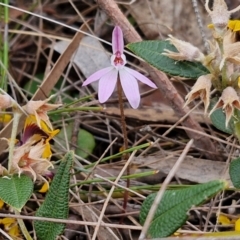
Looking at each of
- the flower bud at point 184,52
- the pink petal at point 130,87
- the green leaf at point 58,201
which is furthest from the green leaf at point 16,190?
the flower bud at point 184,52

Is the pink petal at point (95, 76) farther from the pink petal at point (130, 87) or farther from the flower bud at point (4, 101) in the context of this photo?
the flower bud at point (4, 101)

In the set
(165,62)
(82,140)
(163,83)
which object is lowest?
(82,140)

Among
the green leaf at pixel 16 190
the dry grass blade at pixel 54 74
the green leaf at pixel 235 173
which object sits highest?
the dry grass blade at pixel 54 74

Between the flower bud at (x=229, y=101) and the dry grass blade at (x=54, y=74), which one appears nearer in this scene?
the flower bud at (x=229, y=101)

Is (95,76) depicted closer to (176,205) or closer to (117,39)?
(117,39)

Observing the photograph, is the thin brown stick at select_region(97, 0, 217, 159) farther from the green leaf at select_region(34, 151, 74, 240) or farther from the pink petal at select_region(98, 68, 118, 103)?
the green leaf at select_region(34, 151, 74, 240)

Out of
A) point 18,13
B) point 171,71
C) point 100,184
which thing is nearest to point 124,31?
point 171,71

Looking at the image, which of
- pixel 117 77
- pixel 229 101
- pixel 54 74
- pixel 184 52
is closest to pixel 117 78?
pixel 117 77
